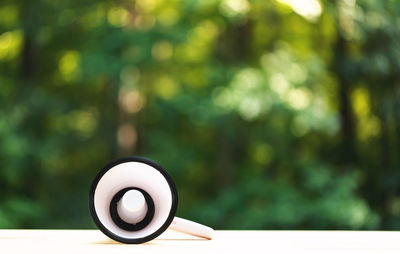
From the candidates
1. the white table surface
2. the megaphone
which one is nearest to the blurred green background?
the white table surface

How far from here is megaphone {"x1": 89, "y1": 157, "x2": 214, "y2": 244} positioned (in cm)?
119

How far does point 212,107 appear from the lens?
4539mm

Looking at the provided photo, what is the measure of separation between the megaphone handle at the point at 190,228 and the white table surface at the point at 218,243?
0.05ft

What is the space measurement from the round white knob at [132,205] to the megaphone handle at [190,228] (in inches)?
2.7

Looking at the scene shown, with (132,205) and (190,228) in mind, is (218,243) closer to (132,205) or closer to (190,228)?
(190,228)

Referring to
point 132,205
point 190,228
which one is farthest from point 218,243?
point 132,205

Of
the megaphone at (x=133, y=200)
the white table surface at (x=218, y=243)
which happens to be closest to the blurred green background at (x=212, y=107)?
the white table surface at (x=218, y=243)

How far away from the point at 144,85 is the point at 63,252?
3.97m

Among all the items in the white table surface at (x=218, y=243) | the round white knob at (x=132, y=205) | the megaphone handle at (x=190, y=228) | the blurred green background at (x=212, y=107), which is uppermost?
the blurred green background at (x=212, y=107)

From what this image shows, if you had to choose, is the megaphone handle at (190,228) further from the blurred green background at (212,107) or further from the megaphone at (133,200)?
the blurred green background at (212,107)

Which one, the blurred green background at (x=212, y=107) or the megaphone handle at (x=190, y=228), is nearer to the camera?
→ the megaphone handle at (x=190, y=228)

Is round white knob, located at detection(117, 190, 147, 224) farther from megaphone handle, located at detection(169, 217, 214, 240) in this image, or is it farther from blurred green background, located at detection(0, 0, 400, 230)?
blurred green background, located at detection(0, 0, 400, 230)

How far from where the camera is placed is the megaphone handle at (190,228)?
4.07 ft

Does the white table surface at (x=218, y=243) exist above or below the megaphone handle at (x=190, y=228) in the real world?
below
